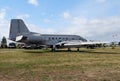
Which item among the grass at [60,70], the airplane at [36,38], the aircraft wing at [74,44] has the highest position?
the airplane at [36,38]

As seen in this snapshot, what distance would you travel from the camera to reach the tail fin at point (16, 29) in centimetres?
5475

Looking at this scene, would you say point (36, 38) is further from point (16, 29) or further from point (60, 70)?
point (60, 70)

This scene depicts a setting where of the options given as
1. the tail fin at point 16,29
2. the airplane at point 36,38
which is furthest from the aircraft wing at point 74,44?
the tail fin at point 16,29

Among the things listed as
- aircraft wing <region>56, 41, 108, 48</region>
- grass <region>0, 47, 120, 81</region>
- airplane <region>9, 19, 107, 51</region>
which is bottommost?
grass <region>0, 47, 120, 81</region>

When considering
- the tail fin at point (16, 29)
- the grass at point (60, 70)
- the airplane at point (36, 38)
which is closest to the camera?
the grass at point (60, 70)

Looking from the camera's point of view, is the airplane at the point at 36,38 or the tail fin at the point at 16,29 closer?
the airplane at the point at 36,38

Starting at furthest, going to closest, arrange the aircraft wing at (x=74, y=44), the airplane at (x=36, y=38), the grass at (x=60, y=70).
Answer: the aircraft wing at (x=74, y=44)
the airplane at (x=36, y=38)
the grass at (x=60, y=70)

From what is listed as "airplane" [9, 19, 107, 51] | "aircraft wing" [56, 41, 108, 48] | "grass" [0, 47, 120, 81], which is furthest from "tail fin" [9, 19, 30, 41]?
"grass" [0, 47, 120, 81]

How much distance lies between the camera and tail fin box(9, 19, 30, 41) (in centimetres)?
5475

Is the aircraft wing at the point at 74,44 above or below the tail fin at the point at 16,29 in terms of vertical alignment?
below

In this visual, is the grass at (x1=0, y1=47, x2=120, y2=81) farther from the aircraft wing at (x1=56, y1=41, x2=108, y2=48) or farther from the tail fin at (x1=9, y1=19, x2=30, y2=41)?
the tail fin at (x1=9, y1=19, x2=30, y2=41)

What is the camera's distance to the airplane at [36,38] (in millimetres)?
54062

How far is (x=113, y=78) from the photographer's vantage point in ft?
46.1

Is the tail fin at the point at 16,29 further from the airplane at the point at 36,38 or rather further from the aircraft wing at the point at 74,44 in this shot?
the aircraft wing at the point at 74,44
